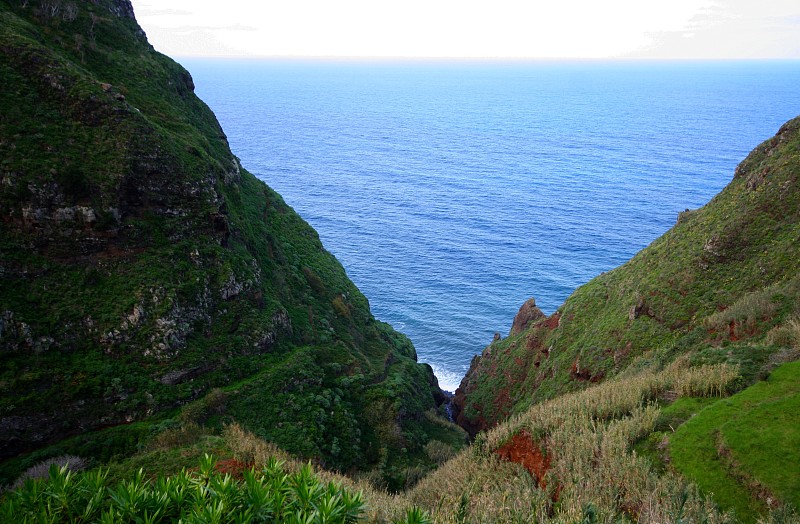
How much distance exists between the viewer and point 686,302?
124 feet

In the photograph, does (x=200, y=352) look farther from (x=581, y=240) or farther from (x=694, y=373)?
(x=581, y=240)

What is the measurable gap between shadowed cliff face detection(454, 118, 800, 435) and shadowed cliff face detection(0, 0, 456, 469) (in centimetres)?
1000

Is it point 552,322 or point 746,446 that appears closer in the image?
point 746,446

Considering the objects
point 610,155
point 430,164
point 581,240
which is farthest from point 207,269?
point 610,155

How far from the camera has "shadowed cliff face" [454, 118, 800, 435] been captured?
102 ft

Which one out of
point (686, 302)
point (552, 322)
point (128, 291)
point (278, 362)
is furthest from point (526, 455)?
point (552, 322)

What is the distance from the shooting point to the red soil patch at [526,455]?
2006 cm

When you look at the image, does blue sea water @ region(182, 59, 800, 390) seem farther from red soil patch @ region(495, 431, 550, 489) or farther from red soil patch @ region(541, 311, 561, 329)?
red soil patch @ region(495, 431, 550, 489)

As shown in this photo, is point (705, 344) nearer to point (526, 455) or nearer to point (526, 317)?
point (526, 455)

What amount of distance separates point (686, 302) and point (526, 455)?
23.0 m

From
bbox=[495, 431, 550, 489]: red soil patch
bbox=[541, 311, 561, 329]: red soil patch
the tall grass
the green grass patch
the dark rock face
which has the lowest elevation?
the dark rock face

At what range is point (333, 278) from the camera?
55312 mm

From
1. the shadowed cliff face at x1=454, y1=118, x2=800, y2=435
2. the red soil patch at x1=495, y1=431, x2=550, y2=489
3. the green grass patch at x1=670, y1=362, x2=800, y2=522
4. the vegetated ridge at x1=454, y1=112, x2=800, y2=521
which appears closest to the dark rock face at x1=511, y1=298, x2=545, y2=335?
the vegetated ridge at x1=454, y1=112, x2=800, y2=521

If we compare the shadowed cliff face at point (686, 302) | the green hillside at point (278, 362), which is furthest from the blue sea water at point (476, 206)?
the green hillside at point (278, 362)
